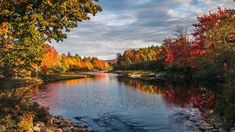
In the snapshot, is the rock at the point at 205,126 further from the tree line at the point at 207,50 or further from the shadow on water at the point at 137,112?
the tree line at the point at 207,50

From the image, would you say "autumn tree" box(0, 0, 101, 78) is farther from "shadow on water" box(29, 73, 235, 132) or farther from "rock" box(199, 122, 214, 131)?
"rock" box(199, 122, 214, 131)

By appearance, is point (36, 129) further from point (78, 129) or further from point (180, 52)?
point (180, 52)

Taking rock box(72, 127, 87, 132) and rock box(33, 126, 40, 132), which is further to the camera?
rock box(72, 127, 87, 132)

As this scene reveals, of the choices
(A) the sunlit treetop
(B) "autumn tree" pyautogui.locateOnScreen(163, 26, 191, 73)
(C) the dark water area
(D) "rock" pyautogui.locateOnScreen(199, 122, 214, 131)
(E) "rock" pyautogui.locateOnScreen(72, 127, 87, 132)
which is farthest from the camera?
(B) "autumn tree" pyautogui.locateOnScreen(163, 26, 191, 73)

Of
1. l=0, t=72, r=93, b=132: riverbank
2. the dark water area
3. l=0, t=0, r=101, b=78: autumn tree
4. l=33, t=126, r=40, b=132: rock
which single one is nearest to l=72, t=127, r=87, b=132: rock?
l=0, t=72, r=93, b=132: riverbank

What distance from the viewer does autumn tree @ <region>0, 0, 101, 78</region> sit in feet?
58.7

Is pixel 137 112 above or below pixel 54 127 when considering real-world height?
below

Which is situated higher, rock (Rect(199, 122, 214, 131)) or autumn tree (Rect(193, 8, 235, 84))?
autumn tree (Rect(193, 8, 235, 84))

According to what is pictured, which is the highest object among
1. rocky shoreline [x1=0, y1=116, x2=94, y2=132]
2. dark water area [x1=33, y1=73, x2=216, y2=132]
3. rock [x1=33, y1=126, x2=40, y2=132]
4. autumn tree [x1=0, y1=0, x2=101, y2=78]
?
autumn tree [x1=0, y1=0, x2=101, y2=78]

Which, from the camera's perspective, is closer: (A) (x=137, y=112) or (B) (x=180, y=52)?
(A) (x=137, y=112)

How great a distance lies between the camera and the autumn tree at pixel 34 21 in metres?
17.9

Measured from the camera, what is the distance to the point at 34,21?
58.6 ft

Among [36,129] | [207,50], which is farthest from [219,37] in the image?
[36,129]

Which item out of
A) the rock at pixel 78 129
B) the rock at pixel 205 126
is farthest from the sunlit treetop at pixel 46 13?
the rock at pixel 205 126
